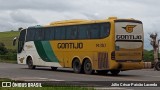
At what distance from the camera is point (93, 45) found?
29797 millimetres

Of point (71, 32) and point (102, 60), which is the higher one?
point (71, 32)

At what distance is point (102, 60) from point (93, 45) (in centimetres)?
128

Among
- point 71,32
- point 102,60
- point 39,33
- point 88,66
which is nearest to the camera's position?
point 102,60

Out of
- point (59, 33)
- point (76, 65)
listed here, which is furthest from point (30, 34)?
point (76, 65)

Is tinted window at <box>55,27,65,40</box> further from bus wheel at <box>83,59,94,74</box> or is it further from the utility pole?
the utility pole

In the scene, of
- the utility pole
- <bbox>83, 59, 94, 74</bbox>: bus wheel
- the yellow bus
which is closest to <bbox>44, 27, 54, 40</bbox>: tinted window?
the yellow bus

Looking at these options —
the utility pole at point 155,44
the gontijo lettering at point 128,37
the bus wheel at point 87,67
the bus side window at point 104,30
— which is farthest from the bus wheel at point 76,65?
the utility pole at point 155,44

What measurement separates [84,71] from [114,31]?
157 inches

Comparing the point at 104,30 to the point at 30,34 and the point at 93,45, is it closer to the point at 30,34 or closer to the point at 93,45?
the point at 93,45

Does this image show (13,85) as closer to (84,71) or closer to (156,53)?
(84,71)

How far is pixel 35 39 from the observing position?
1426 inches

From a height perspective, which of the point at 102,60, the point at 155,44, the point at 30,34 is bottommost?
the point at 102,60

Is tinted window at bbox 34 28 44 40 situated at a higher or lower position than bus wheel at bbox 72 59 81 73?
higher

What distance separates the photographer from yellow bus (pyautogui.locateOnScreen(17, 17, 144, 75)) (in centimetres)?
2847
